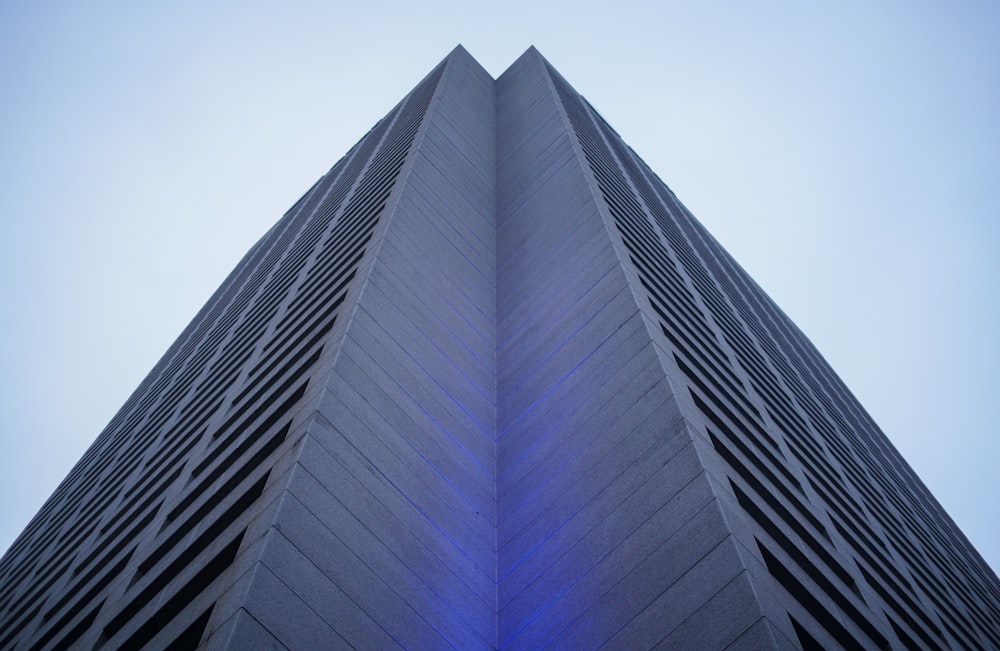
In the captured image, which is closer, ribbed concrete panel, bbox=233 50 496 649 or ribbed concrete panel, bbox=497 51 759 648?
ribbed concrete panel, bbox=233 50 496 649

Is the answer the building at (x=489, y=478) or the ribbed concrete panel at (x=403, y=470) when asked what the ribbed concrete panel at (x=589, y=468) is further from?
the ribbed concrete panel at (x=403, y=470)

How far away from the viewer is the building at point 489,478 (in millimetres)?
11938

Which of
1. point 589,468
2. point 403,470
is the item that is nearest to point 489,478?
point 589,468

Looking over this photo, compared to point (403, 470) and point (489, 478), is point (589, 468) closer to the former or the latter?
point (489, 478)

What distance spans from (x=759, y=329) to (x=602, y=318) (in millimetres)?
20031

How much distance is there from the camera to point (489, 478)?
17.8 meters

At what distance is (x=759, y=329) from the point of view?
3656cm

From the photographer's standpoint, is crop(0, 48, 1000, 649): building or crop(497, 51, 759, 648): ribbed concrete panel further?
crop(497, 51, 759, 648): ribbed concrete panel

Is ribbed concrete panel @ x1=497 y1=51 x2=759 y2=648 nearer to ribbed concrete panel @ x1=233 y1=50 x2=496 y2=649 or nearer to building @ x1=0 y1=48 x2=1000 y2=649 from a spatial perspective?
building @ x1=0 y1=48 x2=1000 y2=649

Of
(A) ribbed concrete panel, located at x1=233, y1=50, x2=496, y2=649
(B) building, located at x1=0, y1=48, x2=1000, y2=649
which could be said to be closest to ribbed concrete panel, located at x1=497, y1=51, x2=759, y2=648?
(B) building, located at x1=0, y1=48, x2=1000, y2=649

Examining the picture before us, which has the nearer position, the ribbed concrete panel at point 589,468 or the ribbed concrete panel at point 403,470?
the ribbed concrete panel at point 403,470

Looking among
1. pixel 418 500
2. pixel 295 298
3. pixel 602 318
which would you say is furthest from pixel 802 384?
pixel 418 500

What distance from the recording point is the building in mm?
11938

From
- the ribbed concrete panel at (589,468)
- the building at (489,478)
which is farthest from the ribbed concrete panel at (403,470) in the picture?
the ribbed concrete panel at (589,468)
